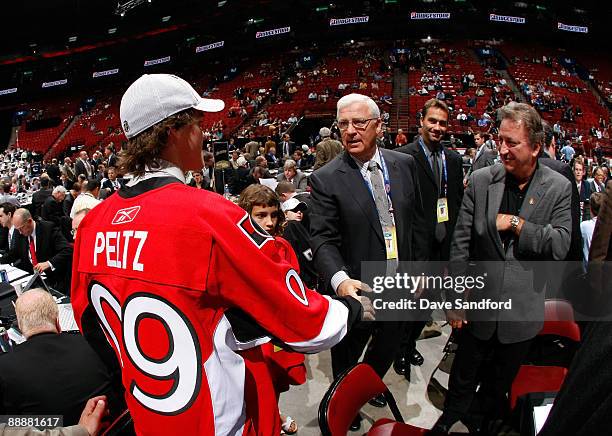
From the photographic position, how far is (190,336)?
110cm

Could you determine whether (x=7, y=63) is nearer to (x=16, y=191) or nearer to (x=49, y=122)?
(x=49, y=122)

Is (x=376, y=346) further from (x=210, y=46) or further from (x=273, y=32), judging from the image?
(x=210, y=46)

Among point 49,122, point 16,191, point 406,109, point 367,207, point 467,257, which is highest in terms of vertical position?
point 367,207

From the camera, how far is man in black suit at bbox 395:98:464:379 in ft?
10.6

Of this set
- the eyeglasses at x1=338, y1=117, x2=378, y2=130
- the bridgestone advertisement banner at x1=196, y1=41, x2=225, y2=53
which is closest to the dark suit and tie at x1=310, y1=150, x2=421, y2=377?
the eyeglasses at x1=338, y1=117, x2=378, y2=130

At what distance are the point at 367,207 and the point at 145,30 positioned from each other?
3182cm

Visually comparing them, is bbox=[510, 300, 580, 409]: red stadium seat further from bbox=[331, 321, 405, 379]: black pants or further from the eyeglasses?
the eyeglasses

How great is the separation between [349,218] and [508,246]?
31.4 inches

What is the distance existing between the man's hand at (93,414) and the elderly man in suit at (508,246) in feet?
4.76

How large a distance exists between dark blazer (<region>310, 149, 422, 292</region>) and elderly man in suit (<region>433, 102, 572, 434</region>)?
333 mm

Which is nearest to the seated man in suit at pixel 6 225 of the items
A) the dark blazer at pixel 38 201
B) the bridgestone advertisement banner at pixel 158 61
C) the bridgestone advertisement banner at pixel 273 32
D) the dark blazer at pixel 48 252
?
the dark blazer at pixel 48 252

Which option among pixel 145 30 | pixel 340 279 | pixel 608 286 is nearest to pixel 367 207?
pixel 340 279

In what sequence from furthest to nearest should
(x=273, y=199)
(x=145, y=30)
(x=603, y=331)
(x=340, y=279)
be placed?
Answer: (x=145, y=30) → (x=273, y=199) → (x=340, y=279) → (x=603, y=331)

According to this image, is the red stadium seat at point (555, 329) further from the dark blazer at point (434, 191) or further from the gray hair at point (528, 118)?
the gray hair at point (528, 118)
